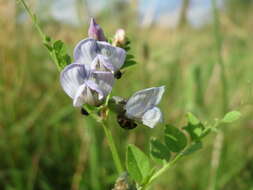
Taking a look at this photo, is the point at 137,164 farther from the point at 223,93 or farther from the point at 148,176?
the point at 223,93

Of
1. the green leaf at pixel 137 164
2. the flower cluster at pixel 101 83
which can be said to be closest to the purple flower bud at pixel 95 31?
the flower cluster at pixel 101 83

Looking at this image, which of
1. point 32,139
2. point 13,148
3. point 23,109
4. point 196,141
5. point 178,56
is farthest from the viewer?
point 178,56

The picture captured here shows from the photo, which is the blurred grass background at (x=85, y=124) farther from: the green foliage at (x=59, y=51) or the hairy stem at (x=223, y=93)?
the green foliage at (x=59, y=51)

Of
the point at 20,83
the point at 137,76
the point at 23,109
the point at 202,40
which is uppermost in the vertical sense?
the point at 20,83

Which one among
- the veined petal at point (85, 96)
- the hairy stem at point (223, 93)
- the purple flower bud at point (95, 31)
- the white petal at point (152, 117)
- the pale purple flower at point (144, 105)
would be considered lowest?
the hairy stem at point (223, 93)

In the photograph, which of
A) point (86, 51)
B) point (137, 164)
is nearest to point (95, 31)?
point (86, 51)

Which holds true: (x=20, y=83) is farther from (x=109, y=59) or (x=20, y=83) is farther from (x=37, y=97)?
(x=109, y=59)

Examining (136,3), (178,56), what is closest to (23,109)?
(136,3)
